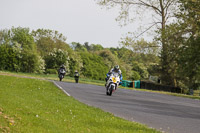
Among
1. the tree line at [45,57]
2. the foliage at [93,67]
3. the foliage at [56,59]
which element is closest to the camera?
the tree line at [45,57]

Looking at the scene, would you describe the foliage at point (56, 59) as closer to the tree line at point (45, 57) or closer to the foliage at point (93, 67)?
the tree line at point (45, 57)

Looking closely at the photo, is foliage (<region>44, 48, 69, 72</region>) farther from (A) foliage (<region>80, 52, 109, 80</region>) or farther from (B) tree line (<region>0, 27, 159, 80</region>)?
(A) foliage (<region>80, 52, 109, 80</region>)

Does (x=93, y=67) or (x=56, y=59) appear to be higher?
(x=56, y=59)

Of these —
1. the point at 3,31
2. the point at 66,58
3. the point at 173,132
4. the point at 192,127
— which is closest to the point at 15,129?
the point at 173,132

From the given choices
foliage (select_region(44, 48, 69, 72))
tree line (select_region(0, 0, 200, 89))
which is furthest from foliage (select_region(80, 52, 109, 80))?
foliage (select_region(44, 48, 69, 72))

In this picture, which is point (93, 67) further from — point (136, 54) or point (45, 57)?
point (136, 54)

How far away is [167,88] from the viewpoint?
46531mm

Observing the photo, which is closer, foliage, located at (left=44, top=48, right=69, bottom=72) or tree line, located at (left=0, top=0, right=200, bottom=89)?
tree line, located at (left=0, top=0, right=200, bottom=89)


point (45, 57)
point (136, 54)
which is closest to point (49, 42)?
point (45, 57)

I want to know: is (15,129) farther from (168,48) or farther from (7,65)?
(7,65)

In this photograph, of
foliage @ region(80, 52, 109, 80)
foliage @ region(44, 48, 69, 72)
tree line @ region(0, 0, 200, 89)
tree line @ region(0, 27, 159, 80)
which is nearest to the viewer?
tree line @ region(0, 0, 200, 89)

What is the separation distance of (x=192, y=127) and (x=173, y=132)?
156 cm

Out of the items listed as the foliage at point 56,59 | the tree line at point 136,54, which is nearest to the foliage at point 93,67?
the tree line at point 136,54

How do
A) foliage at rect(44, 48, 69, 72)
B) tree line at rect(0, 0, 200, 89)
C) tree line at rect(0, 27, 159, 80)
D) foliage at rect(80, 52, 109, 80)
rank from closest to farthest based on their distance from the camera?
tree line at rect(0, 0, 200, 89) → tree line at rect(0, 27, 159, 80) → foliage at rect(44, 48, 69, 72) → foliage at rect(80, 52, 109, 80)
